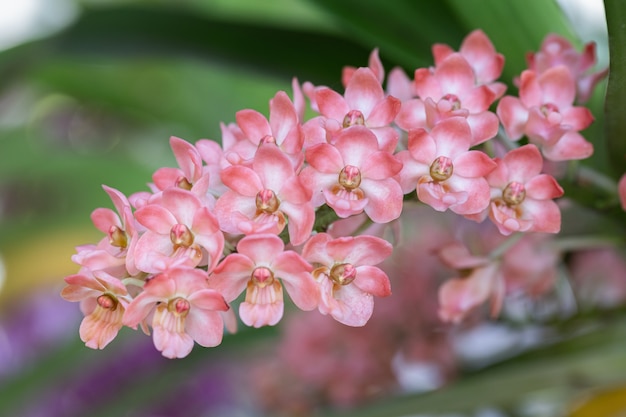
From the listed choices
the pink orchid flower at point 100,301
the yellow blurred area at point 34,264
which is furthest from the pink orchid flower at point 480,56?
the yellow blurred area at point 34,264

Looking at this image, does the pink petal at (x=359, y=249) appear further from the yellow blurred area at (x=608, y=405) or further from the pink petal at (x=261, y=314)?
the yellow blurred area at (x=608, y=405)

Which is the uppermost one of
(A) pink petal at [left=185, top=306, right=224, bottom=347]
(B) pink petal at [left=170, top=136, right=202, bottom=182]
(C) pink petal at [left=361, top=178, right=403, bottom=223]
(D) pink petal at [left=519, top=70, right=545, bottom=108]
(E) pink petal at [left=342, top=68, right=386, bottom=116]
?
(D) pink petal at [left=519, top=70, right=545, bottom=108]

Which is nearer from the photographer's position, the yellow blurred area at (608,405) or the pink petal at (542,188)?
the pink petal at (542,188)

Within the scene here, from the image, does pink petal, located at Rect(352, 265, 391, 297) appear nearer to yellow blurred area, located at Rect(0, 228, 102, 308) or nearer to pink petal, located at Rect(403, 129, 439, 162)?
pink petal, located at Rect(403, 129, 439, 162)

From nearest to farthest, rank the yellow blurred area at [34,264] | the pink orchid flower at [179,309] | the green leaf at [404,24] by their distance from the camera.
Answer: the pink orchid flower at [179,309]
the green leaf at [404,24]
the yellow blurred area at [34,264]

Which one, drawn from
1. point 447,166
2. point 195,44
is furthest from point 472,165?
point 195,44

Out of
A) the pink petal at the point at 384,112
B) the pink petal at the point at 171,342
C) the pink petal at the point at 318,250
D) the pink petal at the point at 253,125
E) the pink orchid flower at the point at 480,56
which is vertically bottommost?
the pink petal at the point at 171,342

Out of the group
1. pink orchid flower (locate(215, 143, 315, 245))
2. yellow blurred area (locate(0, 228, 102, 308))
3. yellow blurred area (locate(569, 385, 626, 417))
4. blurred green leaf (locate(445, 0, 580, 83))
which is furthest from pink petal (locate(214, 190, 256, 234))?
yellow blurred area (locate(0, 228, 102, 308))

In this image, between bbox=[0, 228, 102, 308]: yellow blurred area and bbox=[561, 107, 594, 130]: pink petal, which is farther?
bbox=[0, 228, 102, 308]: yellow blurred area

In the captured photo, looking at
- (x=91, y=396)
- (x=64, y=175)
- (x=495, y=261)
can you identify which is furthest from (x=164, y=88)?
(x=495, y=261)
